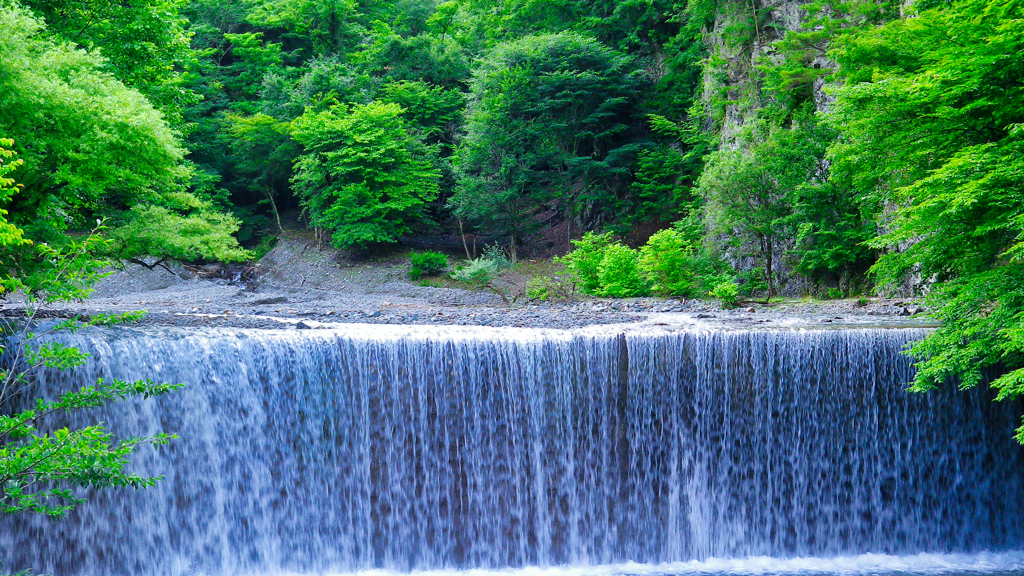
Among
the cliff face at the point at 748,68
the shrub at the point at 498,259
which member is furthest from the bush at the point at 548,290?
the cliff face at the point at 748,68

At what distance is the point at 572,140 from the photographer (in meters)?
25.4

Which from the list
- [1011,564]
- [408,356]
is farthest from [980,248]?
[408,356]

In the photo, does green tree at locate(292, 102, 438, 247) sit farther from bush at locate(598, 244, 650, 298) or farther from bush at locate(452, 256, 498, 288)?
bush at locate(598, 244, 650, 298)

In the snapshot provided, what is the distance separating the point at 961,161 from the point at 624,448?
16.5 feet

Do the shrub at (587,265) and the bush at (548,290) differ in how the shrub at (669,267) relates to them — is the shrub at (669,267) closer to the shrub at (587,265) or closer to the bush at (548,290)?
the shrub at (587,265)

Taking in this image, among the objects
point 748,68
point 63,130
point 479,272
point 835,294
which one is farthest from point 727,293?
point 63,130

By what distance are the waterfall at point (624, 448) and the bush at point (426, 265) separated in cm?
1545

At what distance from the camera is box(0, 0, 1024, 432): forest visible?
278 inches

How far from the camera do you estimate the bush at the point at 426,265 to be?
79.8 ft

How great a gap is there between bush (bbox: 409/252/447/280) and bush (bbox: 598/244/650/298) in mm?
8620

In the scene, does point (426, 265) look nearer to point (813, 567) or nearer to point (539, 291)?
point (539, 291)

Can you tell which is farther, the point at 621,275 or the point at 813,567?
the point at 621,275

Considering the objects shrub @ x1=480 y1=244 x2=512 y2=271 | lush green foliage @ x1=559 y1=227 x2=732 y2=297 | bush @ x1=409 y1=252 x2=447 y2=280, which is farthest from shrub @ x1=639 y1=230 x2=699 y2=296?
bush @ x1=409 y1=252 x2=447 y2=280

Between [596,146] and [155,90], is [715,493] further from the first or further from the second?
[596,146]
